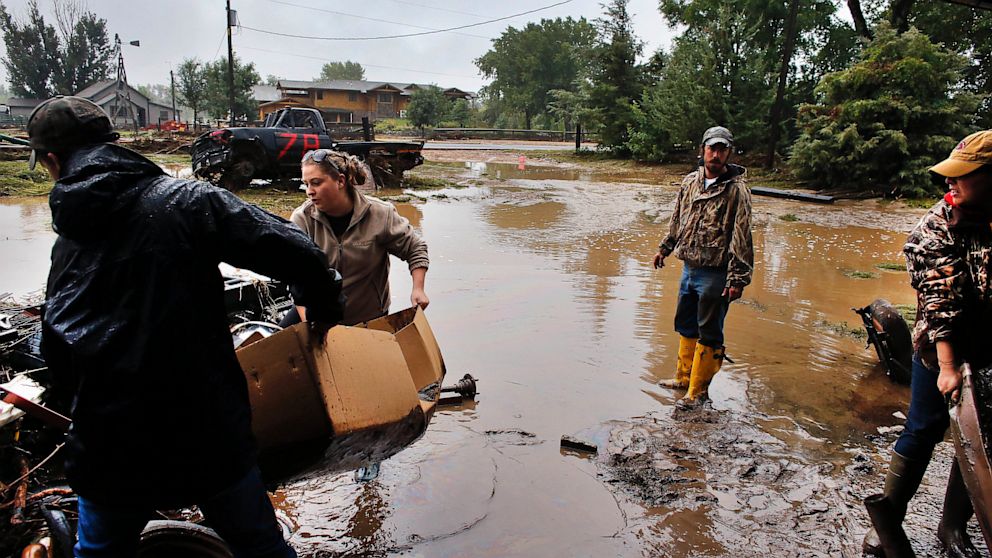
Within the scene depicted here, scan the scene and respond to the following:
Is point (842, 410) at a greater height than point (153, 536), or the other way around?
point (153, 536)

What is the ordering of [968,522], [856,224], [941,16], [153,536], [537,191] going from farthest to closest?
[941,16]
[537,191]
[856,224]
[968,522]
[153,536]

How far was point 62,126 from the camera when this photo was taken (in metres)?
1.63

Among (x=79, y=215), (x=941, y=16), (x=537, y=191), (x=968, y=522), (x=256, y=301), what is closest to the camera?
(x=79, y=215)

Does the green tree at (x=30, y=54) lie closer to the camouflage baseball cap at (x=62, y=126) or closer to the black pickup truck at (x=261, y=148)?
the black pickup truck at (x=261, y=148)

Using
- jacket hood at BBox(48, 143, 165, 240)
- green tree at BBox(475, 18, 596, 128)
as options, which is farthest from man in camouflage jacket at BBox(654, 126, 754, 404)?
green tree at BBox(475, 18, 596, 128)

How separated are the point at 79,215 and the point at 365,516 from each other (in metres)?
1.98

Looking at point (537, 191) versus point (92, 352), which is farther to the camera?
point (537, 191)

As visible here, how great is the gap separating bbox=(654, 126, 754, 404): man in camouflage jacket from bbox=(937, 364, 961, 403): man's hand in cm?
173

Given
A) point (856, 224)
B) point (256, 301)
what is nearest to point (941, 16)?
point (856, 224)

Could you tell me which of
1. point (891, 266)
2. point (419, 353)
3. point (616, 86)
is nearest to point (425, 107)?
point (616, 86)

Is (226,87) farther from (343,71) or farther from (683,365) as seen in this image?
(343,71)

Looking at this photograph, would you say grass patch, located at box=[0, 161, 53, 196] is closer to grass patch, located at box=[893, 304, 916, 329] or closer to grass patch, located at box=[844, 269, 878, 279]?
grass patch, located at box=[844, 269, 878, 279]

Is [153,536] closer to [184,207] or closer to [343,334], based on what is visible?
[343,334]

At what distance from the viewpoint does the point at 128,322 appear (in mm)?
1573
